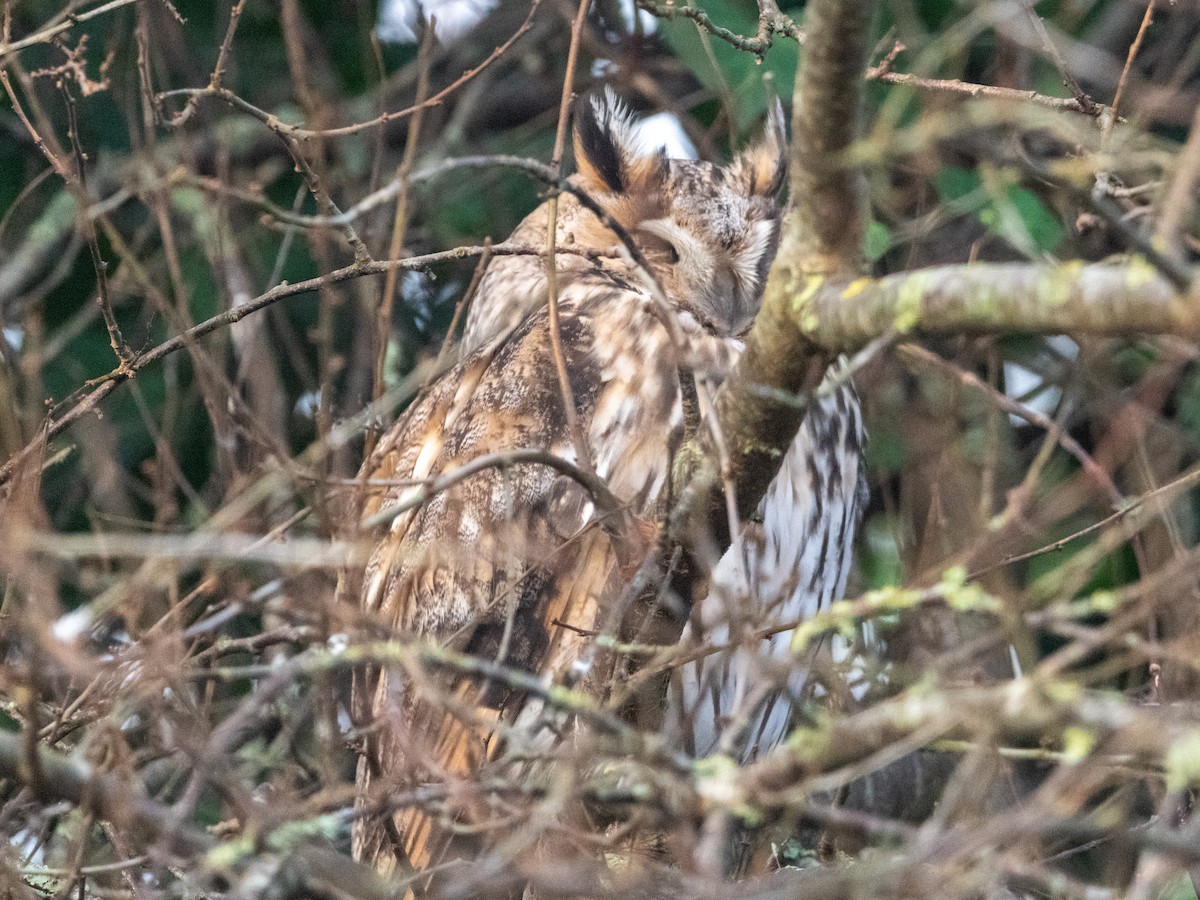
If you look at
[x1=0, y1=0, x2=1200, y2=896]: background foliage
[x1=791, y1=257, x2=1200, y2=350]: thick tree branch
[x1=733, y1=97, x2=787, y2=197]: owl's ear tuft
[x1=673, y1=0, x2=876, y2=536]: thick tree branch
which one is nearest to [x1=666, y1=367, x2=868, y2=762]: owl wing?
[x1=0, y1=0, x2=1200, y2=896]: background foliage

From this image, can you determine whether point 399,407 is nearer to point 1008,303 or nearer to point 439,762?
point 439,762

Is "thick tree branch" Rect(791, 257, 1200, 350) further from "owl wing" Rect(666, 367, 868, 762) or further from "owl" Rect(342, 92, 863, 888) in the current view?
"owl wing" Rect(666, 367, 868, 762)

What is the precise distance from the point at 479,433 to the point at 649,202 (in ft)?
2.70

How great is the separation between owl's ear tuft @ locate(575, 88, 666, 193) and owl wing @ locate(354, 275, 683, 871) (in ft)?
1.63

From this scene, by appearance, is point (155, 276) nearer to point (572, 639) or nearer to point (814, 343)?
point (572, 639)

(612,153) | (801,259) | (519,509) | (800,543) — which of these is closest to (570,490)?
(519,509)

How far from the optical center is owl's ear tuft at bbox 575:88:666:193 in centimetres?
337

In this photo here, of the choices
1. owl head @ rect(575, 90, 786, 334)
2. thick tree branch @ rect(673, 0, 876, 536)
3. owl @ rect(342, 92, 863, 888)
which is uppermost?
thick tree branch @ rect(673, 0, 876, 536)

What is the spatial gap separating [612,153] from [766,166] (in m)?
0.37

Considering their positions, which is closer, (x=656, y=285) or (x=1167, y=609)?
(x=656, y=285)

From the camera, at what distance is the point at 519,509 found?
2.74 metres

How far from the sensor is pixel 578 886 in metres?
1.38

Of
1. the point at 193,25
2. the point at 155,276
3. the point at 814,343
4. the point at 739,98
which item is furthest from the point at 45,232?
the point at 814,343

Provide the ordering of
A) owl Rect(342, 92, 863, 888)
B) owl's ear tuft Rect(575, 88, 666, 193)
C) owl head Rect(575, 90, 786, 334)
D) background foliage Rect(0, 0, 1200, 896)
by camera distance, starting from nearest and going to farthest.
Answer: background foliage Rect(0, 0, 1200, 896)
owl Rect(342, 92, 863, 888)
owl head Rect(575, 90, 786, 334)
owl's ear tuft Rect(575, 88, 666, 193)
